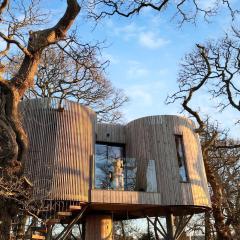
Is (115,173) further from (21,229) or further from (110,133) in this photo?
(21,229)

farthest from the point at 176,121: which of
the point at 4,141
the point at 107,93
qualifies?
the point at 107,93

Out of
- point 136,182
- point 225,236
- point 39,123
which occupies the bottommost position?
point 225,236

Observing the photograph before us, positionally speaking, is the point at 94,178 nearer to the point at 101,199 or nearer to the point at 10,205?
the point at 101,199

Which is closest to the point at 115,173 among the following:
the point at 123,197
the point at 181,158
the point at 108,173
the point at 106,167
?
the point at 108,173

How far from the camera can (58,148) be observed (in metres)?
10.4

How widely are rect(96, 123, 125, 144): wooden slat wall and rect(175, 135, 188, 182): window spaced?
1.94 m

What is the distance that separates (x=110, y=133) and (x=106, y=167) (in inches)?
→ 80.4

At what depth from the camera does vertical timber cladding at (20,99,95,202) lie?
9969 millimetres

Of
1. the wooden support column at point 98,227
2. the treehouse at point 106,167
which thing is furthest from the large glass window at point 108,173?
the wooden support column at point 98,227

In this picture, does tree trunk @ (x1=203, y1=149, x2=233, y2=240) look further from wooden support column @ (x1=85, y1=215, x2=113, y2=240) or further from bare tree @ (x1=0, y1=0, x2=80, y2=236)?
bare tree @ (x1=0, y1=0, x2=80, y2=236)

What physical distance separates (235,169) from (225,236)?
4.87 m

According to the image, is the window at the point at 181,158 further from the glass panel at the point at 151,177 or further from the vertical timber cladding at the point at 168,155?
the glass panel at the point at 151,177

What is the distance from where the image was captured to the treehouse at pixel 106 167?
1011cm

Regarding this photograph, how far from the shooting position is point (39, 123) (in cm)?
1059
